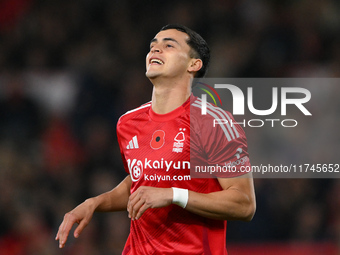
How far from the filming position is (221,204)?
8.99ft

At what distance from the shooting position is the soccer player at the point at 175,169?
9.08 ft

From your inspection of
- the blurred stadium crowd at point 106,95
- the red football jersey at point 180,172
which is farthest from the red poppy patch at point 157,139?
the blurred stadium crowd at point 106,95

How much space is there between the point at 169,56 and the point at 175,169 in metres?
0.77

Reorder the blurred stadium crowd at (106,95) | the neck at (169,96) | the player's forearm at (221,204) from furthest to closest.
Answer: the blurred stadium crowd at (106,95) → the neck at (169,96) → the player's forearm at (221,204)

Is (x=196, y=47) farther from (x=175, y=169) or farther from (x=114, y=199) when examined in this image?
(x=114, y=199)

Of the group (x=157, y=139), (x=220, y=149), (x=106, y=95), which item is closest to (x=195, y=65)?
(x=157, y=139)

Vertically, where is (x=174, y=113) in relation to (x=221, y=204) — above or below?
above

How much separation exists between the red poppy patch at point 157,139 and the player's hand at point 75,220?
527 millimetres

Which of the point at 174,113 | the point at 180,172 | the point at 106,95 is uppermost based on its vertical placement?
the point at 106,95

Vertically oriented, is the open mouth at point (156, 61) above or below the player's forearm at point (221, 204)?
above

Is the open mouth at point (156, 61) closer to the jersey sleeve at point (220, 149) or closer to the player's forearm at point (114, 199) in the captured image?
the jersey sleeve at point (220, 149)

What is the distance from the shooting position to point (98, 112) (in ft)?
21.3

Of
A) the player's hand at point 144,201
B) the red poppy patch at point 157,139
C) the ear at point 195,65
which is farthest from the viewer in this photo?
the ear at point 195,65

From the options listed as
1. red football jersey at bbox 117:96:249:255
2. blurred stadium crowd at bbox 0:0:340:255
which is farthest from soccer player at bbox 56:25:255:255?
blurred stadium crowd at bbox 0:0:340:255
